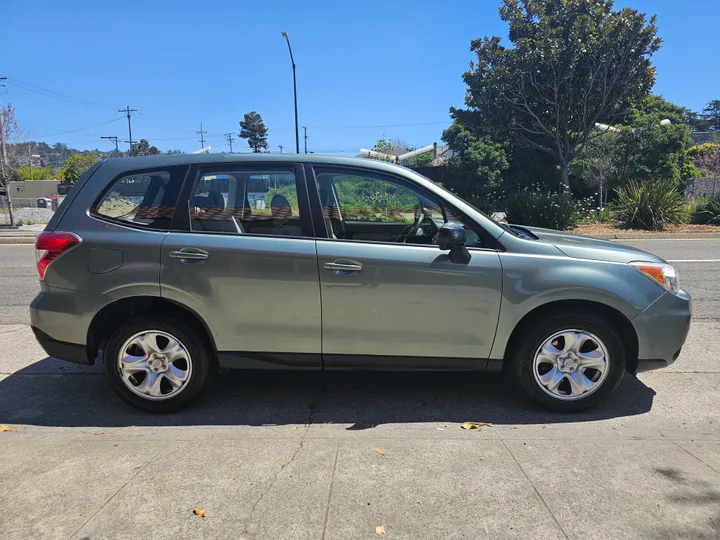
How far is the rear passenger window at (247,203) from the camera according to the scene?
12.3ft

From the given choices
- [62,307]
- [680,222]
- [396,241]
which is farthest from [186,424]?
[680,222]

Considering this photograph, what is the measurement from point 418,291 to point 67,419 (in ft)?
8.73

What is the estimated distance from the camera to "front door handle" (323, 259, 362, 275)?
11.7 feet

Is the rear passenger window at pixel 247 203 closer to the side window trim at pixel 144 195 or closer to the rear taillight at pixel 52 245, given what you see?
the side window trim at pixel 144 195

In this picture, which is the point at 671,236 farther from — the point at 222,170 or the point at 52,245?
the point at 52,245

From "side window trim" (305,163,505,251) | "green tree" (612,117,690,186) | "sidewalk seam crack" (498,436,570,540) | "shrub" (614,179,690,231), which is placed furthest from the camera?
"green tree" (612,117,690,186)

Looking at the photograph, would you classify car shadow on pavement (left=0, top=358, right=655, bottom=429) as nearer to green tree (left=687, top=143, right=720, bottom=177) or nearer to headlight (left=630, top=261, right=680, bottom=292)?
headlight (left=630, top=261, right=680, bottom=292)

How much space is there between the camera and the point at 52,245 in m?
3.68

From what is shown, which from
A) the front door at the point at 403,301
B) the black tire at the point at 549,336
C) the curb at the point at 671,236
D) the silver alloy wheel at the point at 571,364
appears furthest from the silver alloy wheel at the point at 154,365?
the curb at the point at 671,236

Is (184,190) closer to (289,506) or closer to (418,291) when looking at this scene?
(418,291)

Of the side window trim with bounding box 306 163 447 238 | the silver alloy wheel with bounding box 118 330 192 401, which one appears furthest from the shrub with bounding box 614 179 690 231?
the silver alloy wheel with bounding box 118 330 192 401

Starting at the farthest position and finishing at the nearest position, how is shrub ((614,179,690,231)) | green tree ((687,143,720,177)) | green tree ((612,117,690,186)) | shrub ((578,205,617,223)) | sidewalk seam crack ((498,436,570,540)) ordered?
green tree ((687,143,720,177))
green tree ((612,117,690,186))
shrub ((578,205,617,223))
shrub ((614,179,690,231))
sidewalk seam crack ((498,436,570,540))

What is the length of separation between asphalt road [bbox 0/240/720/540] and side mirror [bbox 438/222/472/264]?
1.15 metres

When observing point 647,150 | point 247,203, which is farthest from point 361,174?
point 647,150
